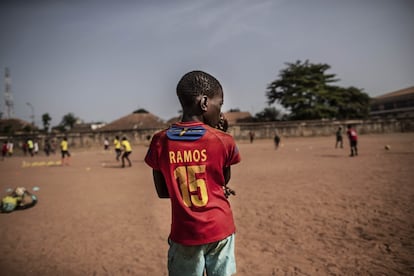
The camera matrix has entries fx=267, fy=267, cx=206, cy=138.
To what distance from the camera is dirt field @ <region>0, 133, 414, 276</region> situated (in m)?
3.60

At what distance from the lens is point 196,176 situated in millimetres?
1492

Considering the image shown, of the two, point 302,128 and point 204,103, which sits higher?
point 204,103

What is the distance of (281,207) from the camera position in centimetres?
580

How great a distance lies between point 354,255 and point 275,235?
118 cm

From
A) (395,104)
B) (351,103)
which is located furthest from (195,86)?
(395,104)

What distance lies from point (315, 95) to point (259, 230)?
1537 inches

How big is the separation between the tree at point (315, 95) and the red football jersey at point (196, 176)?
1528 inches

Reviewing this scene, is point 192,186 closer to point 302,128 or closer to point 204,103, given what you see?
point 204,103

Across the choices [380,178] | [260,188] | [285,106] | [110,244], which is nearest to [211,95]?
[110,244]

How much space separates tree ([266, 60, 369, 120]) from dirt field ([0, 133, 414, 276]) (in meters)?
32.5

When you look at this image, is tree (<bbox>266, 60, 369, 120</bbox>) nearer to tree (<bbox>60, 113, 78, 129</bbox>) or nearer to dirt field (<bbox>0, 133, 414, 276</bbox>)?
dirt field (<bbox>0, 133, 414, 276</bbox>)

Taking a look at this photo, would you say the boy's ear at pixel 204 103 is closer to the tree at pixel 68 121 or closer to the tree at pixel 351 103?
the tree at pixel 351 103

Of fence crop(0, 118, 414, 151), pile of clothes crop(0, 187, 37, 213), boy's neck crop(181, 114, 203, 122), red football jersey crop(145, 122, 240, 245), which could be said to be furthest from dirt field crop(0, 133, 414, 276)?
fence crop(0, 118, 414, 151)

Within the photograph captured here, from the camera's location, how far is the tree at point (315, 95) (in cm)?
3889
